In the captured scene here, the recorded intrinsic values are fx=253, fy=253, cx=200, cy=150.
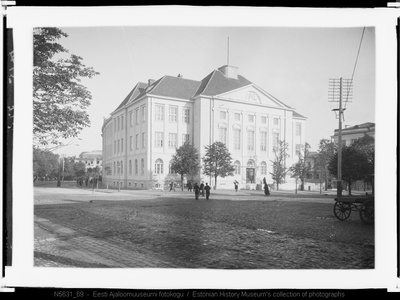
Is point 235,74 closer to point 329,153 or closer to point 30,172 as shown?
point 329,153

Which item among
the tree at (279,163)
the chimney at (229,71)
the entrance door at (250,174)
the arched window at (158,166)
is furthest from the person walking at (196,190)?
the chimney at (229,71)

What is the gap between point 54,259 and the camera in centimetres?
225

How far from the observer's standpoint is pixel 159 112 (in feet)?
8.96

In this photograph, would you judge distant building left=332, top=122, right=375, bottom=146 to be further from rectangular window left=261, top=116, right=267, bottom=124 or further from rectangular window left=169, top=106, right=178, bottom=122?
rectangular window left=169, top=106, right=178, bottom=122

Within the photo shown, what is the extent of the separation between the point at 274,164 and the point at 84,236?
2.18 metres

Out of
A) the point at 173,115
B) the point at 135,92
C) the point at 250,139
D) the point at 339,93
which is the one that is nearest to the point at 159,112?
the point at 173,115

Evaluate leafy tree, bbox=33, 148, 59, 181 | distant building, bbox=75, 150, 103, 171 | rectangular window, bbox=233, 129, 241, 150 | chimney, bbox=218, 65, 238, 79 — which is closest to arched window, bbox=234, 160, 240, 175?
rectangular window, bbox=233, 129, 241, 150

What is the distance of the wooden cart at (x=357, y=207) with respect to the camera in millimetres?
2323

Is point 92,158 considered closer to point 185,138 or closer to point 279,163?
point 185,138

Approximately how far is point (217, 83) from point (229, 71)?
0.52ft

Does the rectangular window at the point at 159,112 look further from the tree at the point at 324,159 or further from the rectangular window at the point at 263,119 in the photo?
the tree at the point at 324,159

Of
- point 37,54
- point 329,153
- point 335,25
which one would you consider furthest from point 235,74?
point 37,54

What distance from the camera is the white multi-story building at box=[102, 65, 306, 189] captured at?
2.53 m

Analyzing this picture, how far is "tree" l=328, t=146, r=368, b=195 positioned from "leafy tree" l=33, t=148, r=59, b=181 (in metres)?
2.78
